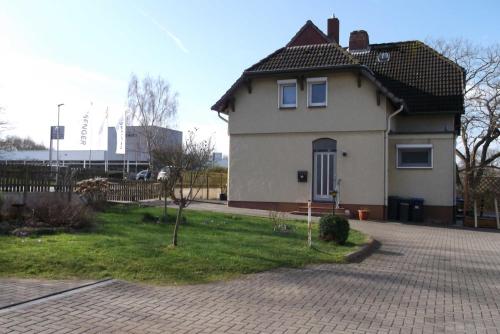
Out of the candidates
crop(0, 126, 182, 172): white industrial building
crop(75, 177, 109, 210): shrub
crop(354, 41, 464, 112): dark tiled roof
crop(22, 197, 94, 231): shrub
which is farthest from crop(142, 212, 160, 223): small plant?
crop(0, 126, 182, 172): white industrial building

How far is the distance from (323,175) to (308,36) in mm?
7073

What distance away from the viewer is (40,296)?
6.73 metres

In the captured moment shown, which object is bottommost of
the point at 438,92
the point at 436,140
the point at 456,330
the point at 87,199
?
the point at 456,330

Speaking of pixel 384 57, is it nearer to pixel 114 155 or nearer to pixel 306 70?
pixel 306 70

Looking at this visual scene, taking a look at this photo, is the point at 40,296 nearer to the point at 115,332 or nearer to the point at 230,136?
the point at 115,332

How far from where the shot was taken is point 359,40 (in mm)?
27797

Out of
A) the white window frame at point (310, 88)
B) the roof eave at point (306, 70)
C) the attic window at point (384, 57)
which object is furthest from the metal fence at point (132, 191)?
the attic window at point (384, 57)

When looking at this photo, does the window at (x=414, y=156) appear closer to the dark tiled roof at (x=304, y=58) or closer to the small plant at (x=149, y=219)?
the dark tiled roof at (x=304, y=58)

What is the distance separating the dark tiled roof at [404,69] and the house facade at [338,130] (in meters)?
0.05

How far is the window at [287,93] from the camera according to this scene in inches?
915

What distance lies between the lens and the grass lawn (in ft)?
27.3

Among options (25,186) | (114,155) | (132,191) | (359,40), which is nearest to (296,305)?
(25,186)

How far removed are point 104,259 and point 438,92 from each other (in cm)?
1868

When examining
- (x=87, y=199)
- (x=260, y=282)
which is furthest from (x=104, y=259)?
(x=87, y=199)
